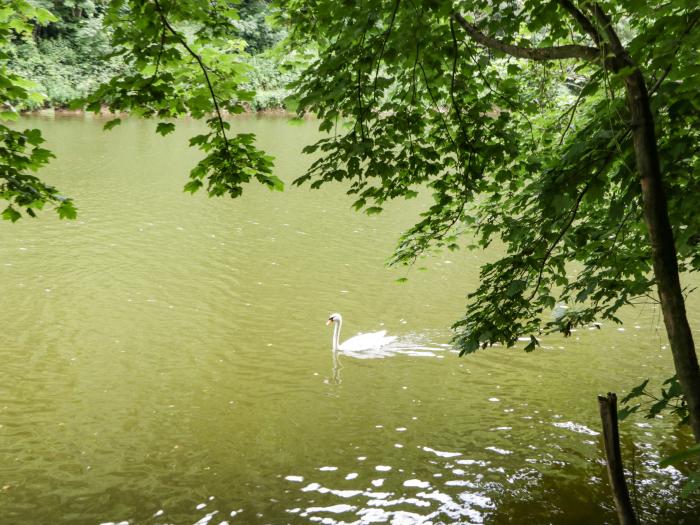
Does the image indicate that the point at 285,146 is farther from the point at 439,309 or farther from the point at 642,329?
the point at 642,329

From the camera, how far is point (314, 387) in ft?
27.4

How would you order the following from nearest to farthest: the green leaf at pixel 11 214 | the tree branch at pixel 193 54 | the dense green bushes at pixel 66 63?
the tree branch at pixel 193 54 → the green leaf at pixel 11 214 → the dense green bushes at pixel 66 63

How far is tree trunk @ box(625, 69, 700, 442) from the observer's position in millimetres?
3154

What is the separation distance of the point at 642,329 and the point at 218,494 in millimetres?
7835

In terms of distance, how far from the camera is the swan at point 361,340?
970 centimetres

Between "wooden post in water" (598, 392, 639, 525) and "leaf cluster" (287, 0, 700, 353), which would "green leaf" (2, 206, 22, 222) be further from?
"wooden post in water" (598, 392, 639, 525)

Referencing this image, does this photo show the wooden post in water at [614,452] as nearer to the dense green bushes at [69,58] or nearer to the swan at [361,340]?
the swan at [361,340]

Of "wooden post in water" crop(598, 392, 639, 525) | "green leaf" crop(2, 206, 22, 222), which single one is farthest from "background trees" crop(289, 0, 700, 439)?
"green leaf" crop(2, 206, 22, 222)

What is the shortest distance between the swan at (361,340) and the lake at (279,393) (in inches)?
8.8

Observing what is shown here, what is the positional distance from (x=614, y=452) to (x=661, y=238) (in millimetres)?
1071

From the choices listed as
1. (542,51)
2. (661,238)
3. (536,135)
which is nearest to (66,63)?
(536,135)

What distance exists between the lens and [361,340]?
985cm

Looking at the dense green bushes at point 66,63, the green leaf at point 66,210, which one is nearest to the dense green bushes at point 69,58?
the dense green bushes at point 66,63

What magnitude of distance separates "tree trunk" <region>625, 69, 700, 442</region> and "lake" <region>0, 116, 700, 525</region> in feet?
7.95
